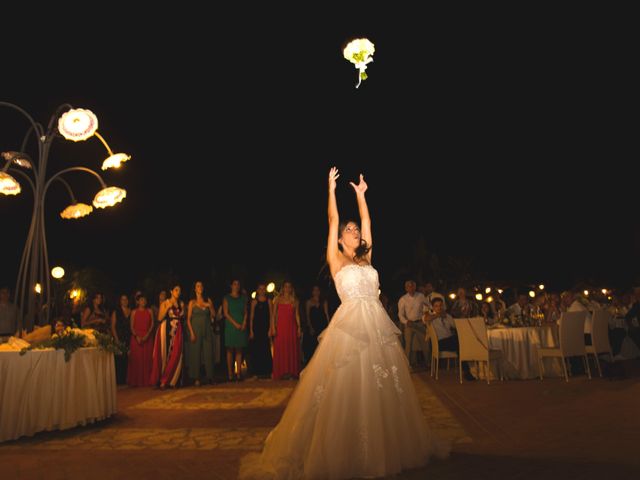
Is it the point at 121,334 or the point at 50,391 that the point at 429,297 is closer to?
the point at 121,334

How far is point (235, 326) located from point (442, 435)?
6353 millimetres

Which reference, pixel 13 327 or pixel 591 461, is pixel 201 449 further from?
pixel 13 327

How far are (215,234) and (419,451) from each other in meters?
30.1

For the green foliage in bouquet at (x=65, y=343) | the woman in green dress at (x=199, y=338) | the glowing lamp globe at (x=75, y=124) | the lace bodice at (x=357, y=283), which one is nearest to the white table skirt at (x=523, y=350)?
the woman in green dress at (x=199, y=338)

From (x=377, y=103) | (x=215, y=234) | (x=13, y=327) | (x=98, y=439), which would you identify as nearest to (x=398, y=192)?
(x=215, y=234)

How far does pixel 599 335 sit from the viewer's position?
9523 millimetres

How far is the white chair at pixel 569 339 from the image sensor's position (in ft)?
29.0

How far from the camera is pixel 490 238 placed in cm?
3831

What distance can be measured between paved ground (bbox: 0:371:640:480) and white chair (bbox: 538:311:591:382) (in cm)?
74

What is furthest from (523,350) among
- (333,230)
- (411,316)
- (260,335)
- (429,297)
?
(333,230)

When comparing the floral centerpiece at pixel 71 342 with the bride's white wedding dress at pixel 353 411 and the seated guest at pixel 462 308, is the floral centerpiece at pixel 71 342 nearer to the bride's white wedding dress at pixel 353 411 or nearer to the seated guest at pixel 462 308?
the bride's white wedding dress at pixel 353 411

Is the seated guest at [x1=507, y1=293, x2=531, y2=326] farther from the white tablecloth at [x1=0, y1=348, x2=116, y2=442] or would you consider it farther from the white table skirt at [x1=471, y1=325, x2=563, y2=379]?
the white tablecloth at [x1=0, y1=348, x2=116, y2=442]

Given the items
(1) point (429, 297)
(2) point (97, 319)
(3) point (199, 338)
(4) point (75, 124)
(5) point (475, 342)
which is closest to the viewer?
(4) point (75, 124)

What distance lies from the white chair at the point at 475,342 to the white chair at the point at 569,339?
2.88ft
